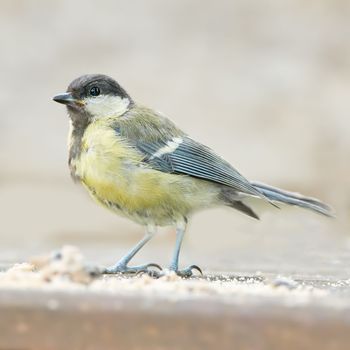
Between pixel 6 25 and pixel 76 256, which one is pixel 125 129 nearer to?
pixel 76 256

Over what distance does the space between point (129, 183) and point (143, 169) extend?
146 millimetres

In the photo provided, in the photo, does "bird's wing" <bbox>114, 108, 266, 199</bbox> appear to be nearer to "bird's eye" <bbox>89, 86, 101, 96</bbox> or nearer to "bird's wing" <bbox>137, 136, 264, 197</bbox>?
"bird's wing" <bbox>137, 136, 264, 197</bbox>

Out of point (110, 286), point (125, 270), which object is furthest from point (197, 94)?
point (110, 286)

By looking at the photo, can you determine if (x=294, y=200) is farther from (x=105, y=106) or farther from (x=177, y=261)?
(x=105, y=106)

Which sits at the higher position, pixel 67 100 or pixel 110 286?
pixel 67 100

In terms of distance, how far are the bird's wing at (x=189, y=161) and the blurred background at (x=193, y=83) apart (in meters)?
4.70

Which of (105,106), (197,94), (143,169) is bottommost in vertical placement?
(143,169)

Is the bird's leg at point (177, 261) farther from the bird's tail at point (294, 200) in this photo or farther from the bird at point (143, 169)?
the bird's tail at point (294, 200)

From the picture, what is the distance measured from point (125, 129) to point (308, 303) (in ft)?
8.51

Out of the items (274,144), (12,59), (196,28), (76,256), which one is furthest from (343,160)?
(76,256)

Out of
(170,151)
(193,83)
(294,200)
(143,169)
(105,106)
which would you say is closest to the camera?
(143,169)

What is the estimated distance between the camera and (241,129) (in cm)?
1234

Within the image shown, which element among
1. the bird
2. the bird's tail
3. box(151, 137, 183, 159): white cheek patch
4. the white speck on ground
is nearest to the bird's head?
the bird

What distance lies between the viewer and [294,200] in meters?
5.07
